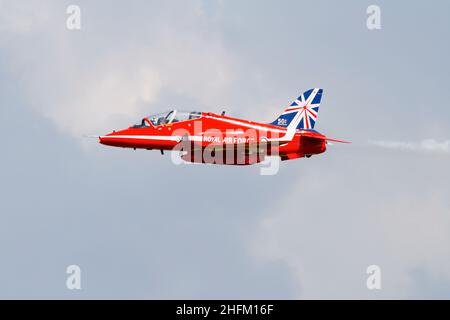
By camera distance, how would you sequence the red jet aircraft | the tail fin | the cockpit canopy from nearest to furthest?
1. the red jet aircraft
2. the cockpit canopy
3. the tail fin

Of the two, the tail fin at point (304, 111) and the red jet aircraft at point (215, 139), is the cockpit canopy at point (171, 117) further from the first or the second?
the tail fin at point (304, 111)

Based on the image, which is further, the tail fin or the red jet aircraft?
the tail fin

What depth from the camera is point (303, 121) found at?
113625 millimetres

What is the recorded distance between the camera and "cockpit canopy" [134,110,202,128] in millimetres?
108438

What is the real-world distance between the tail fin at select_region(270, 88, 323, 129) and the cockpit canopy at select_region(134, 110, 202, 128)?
7.86 meters

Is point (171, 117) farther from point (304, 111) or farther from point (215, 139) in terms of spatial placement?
point (304, 111)

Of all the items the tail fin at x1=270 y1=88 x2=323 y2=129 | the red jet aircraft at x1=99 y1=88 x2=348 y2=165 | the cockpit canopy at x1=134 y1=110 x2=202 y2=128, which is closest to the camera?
the red jet aircraft at x1=99 y1=88 x2=348 y2=165

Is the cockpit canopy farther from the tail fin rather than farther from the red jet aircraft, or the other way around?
the tail fin

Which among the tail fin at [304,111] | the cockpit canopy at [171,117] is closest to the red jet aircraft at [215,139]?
the cockpit canopy at [171,117]

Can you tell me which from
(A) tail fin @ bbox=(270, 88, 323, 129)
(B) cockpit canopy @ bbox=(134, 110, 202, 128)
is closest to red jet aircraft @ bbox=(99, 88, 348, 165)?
(B) cockpit canopy @ bbox=(134, 110, 202, 128)

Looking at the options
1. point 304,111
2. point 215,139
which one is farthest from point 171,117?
point 304,111

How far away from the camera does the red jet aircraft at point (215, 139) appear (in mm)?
107625

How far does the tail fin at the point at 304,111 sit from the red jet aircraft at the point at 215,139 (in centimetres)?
393
